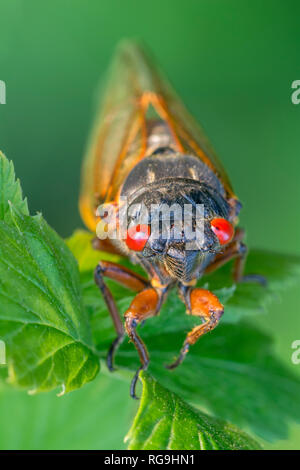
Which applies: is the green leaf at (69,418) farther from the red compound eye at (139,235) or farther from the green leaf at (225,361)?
the red compound eye at (139,235)

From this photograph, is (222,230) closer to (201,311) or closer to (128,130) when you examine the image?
(201,311)

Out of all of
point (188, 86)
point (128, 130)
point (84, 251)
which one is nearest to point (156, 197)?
point (84, 251)

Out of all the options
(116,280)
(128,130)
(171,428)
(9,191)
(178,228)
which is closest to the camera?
(171,428)

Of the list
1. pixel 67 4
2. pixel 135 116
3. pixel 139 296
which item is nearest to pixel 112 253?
pixel 139 296

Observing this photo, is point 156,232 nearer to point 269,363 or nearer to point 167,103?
point 269,363

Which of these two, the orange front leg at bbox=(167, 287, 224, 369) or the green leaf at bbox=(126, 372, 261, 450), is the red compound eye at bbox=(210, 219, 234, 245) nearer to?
the orange front leg at bbox=(167, 287, 224, 369)

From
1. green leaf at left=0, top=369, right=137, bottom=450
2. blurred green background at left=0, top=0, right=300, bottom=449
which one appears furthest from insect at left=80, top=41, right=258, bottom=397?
blurred green background at left=0, top=0, right=300, bottom=449
